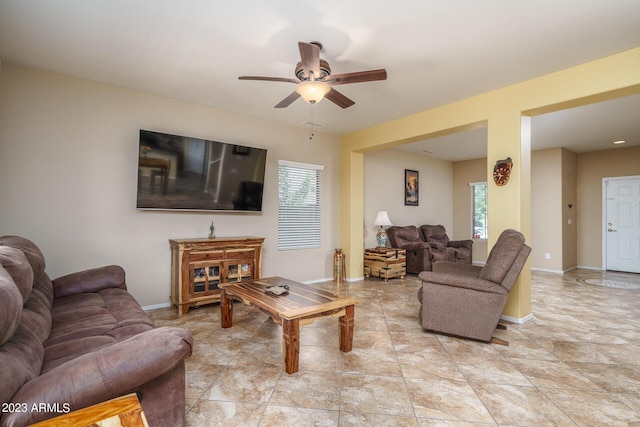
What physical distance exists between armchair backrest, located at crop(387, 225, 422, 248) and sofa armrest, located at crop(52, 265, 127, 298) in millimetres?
4666

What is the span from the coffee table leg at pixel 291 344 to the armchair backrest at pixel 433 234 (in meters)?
5.13

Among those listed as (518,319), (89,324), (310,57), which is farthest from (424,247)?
(89,324)

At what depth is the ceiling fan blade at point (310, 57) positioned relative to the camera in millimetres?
2101

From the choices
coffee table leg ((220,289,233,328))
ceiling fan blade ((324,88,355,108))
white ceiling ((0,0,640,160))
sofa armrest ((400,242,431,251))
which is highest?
white ceiling ((0,0,640,160))

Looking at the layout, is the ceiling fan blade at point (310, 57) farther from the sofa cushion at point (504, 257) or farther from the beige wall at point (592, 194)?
the beige wall at point (592, 194)

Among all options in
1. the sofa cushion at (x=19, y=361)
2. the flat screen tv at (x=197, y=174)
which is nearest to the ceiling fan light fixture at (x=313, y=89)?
the flat screen tv at (x=197, y=174)

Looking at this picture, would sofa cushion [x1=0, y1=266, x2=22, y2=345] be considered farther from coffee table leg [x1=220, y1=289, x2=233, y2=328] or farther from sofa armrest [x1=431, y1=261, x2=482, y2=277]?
sofa armrest [x1=431, y1=261, x2=482, y2=277]

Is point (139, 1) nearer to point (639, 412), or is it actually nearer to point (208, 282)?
point (208, 282)

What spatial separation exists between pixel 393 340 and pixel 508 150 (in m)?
2.43

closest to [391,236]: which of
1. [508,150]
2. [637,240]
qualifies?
[508,150]

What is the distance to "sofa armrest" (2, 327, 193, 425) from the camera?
1.05 m

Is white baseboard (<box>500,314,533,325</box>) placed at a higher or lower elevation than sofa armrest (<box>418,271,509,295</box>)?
lower

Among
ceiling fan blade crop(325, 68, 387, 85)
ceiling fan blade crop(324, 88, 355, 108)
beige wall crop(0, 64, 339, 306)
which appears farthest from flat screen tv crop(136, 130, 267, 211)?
ceiling fan blade crop(325, 68, 387, 85)

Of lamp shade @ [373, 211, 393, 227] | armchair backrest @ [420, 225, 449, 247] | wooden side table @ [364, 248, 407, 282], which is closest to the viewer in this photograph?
wooden side table @ [364, 248, 407, 282]
